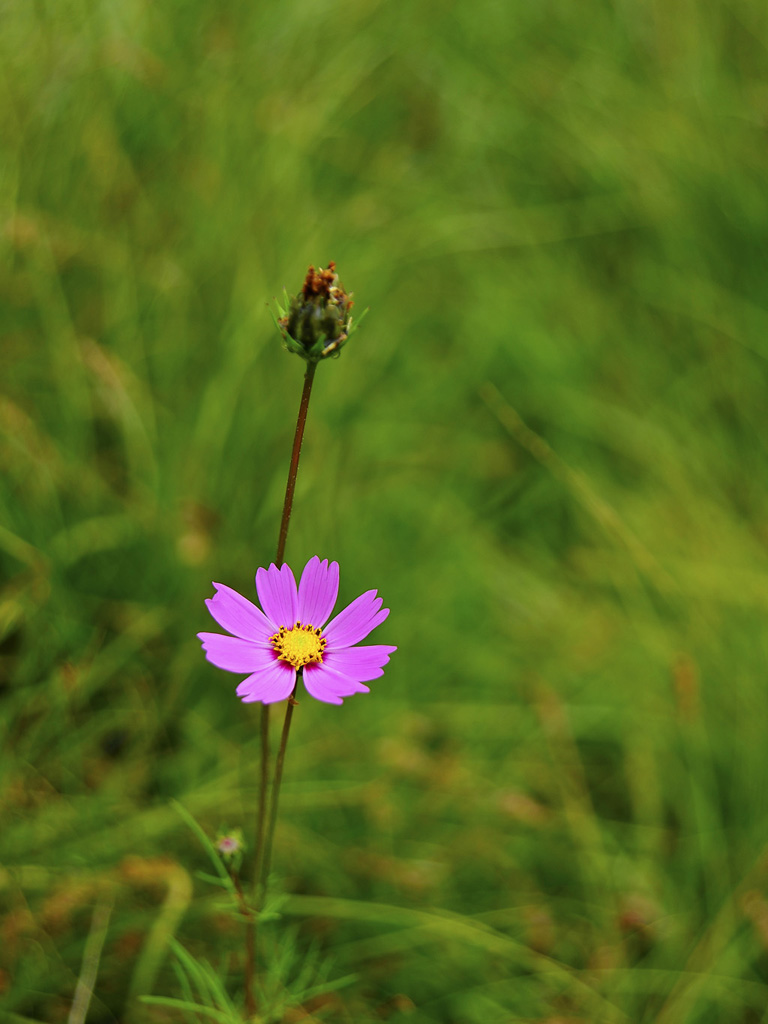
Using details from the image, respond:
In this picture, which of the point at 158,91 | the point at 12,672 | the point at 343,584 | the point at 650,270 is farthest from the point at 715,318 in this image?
the point at 12,672

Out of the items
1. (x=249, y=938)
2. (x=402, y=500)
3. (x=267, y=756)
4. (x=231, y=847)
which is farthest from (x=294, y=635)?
(x=402, y=500)

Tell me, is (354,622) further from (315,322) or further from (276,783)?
(315,322)

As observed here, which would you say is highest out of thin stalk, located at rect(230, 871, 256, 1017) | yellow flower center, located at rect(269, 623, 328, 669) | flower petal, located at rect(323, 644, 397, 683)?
yellow flower center, located at rect(269, 623, 328, 669)

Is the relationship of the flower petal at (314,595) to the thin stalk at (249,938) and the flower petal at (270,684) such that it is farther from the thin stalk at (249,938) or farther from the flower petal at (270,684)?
the thin stalk at (249,938)

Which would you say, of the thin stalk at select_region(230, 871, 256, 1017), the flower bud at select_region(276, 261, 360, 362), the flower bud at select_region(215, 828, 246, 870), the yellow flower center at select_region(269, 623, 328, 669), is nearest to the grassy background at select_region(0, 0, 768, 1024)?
the thin stalk at select_region(230, 871, 256, 1017)

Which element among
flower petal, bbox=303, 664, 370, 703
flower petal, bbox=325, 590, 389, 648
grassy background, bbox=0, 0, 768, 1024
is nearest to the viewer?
flower petal, bbox=303, 664, 370, 703

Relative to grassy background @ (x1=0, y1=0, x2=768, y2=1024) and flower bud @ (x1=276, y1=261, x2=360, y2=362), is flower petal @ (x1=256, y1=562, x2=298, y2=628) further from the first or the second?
grassy background @ (x1=0, y1=0, x2=768, y2=1024)

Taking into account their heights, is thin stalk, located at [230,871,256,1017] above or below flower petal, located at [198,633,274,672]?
below
